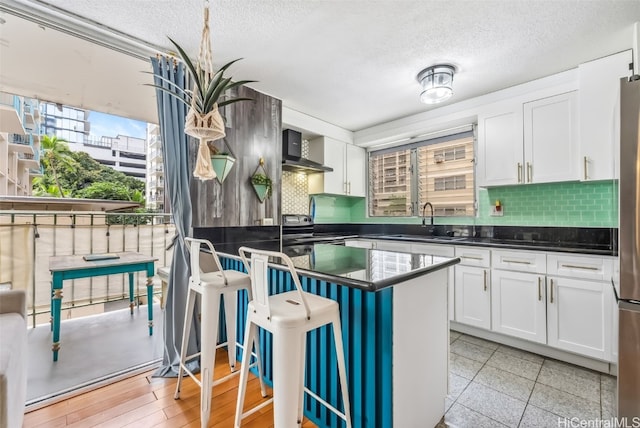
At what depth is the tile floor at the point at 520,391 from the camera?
5.10 feet

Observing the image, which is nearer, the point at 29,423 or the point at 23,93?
the point at 29,423

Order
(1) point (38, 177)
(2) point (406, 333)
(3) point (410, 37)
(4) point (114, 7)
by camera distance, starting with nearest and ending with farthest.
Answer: (2) point (406, 333) < (4) point (114, 7) < (3) point (410, 37) < (1) point (38, 177)

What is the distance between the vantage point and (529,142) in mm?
2596

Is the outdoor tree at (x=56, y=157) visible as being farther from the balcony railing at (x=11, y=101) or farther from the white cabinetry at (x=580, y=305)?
the white cabinetry at (x=580, y=305)

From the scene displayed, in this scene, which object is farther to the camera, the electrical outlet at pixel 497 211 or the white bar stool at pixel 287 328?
the electrical outlet at pixel 497 211

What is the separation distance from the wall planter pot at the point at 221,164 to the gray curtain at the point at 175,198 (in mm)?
246

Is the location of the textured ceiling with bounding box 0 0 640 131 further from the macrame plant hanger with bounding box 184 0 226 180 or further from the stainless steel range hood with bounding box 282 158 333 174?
the stainless steel range hood with bounding box 282 158 333 174

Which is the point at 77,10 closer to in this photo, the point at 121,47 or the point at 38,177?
the point at 121,47

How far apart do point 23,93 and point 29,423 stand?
2.19 m

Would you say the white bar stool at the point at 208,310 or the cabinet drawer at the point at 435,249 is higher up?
the cabinet drawer at the point at 435,249

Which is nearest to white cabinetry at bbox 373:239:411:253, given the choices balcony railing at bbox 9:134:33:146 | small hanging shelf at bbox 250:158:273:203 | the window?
the window

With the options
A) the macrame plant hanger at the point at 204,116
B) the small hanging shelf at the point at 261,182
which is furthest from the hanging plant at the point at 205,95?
the small hanging shelf at the point at 261,182

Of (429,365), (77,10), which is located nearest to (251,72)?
(77,10)

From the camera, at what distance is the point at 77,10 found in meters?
1.70
